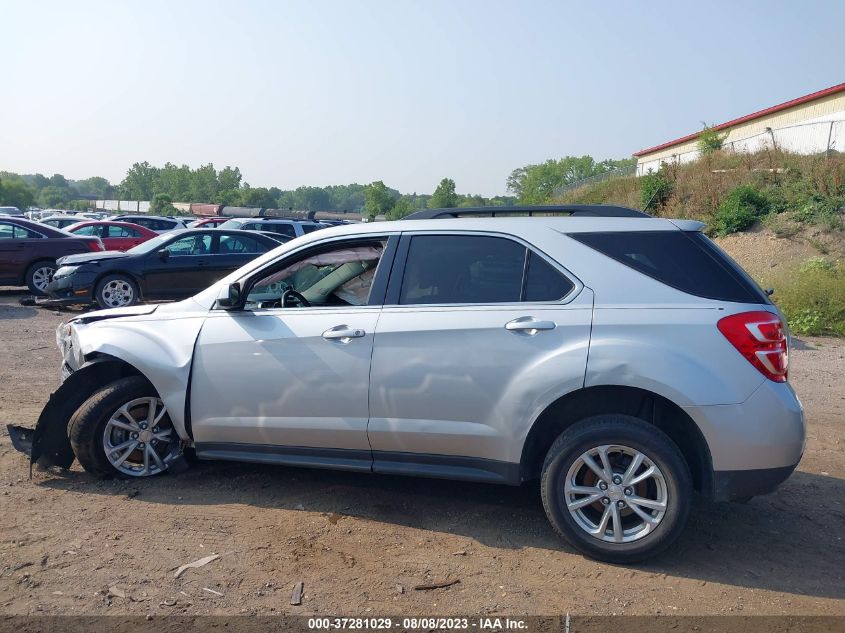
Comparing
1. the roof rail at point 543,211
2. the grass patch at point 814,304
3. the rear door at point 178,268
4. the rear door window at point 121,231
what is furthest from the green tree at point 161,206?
the roof rail at point 543,211

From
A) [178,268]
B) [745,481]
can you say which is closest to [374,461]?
[745,481]

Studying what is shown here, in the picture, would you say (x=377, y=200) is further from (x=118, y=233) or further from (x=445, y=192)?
(x=118, y=233)

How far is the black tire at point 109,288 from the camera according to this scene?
14.1m

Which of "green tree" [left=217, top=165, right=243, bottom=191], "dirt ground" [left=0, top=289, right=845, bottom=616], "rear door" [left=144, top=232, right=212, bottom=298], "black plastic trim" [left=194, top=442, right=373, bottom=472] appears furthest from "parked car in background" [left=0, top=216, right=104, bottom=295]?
"green tree" [left=217, top=165, right=243, bottom=191]

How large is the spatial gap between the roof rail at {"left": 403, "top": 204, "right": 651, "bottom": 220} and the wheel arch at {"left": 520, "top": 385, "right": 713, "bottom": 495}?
3.65 ft

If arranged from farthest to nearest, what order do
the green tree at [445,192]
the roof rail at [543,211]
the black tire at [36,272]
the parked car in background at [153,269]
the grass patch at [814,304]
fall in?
1. the green tree at [445,192]
2. the black tire at [36,272]
3. the parked car in background at [153,269]
4. the grass patch at [814,304]
5. the roof rail at [543,211]

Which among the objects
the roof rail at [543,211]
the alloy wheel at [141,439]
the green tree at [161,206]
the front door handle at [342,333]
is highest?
the green tree at [161,206]

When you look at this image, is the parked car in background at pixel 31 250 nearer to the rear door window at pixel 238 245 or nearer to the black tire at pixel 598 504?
the rear door window at pixel 238 245

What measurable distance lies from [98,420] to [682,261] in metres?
3.79

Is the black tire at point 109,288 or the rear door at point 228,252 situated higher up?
the rear door at point 228,252

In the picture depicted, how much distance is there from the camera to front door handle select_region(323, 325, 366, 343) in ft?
15.6

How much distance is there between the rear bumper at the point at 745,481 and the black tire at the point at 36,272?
14.8 m

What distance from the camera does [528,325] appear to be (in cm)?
443

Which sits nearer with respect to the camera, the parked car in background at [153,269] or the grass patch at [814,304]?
the grass patch at [814,304]
